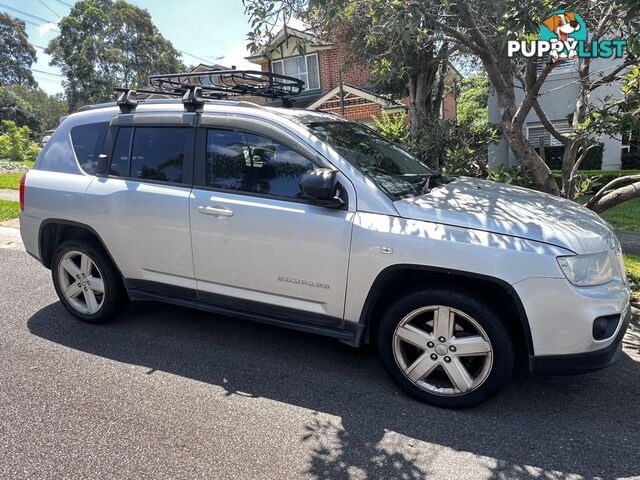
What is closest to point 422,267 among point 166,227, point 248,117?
point 248,117

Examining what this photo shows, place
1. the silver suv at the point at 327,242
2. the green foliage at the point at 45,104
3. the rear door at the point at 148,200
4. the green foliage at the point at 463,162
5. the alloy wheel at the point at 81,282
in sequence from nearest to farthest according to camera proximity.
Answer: the silver suv at the point at 327,242 < the rear door at the point at 148,200 < the alloy wheel at the point at 81,282 < the green foliage at the point at 463,162 < the green foliage at the point at 45,104

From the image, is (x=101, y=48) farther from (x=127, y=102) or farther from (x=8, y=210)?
(x=127, y=102)

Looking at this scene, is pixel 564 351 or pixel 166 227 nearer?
pixel 564 351

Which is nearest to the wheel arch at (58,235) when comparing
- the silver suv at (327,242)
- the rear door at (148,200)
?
the silver suv at (327,242)

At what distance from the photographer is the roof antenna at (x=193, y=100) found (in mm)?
3822

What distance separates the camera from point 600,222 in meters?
3.37

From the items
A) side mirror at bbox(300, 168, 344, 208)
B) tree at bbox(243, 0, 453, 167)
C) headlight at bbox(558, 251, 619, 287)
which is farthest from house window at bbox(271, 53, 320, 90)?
headlight at bbox(558, 251, 619, 287)

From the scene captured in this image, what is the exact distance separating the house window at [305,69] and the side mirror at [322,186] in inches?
782

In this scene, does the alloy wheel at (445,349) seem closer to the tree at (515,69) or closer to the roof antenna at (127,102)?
the tree at (515,69)

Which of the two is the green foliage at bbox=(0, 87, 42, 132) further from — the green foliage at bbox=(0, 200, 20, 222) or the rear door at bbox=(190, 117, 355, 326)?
the rear door at bbox=(190, 117, 355, 326)

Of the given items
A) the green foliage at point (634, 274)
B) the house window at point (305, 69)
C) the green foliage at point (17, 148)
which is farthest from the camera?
the green foliage at point (17, 148)

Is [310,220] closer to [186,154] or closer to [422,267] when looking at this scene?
[422,267]

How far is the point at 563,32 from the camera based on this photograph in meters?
5.33

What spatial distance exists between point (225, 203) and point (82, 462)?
1.84 metres
